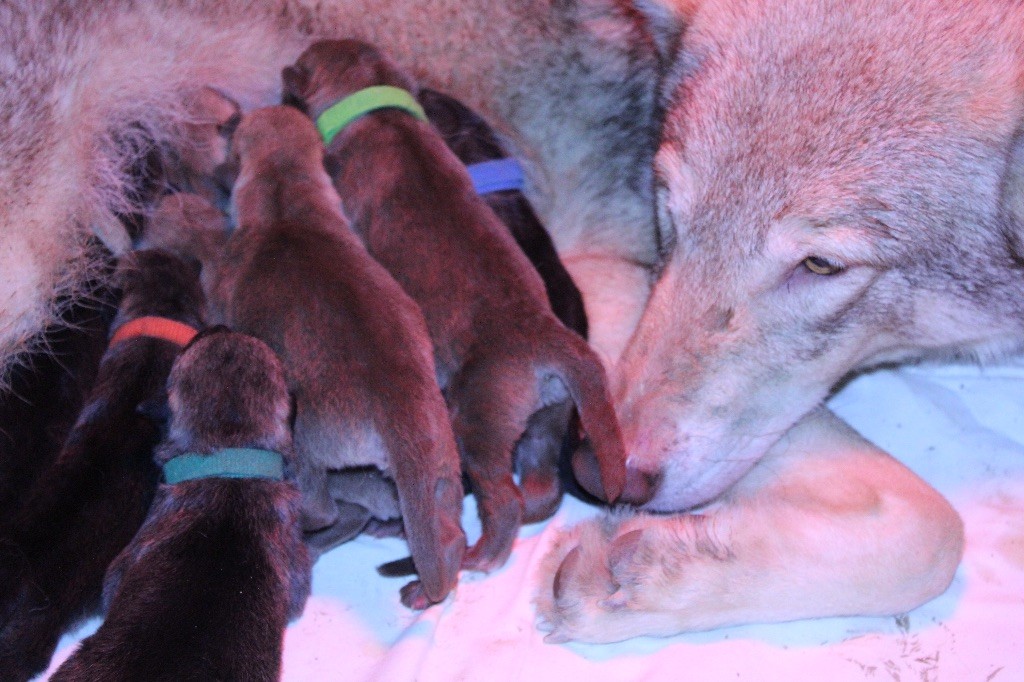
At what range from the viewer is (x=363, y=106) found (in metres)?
1.96

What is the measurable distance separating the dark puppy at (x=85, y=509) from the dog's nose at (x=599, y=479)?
0.78 metres

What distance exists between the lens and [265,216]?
179 cm

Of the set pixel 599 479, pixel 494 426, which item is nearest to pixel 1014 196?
pixel 599 479

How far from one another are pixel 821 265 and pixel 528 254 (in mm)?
672

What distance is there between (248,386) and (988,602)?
1465mm

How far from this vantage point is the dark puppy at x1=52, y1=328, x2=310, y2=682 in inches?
52.5

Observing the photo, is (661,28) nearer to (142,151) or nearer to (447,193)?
(447,193)

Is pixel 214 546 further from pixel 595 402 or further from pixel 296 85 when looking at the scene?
pixel 296 85

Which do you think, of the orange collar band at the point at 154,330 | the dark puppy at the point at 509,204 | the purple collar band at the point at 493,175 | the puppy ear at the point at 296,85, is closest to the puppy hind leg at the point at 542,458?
the dark puppy at the point at 509,204

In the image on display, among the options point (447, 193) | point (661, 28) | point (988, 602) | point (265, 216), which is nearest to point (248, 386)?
point (265, 216)

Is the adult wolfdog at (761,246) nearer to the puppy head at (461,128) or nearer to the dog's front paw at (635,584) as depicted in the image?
the dog's front paw at (635,584)

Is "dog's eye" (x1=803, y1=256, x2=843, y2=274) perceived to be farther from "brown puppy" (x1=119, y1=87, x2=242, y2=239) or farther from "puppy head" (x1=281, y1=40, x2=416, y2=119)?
"brown puppy" (x1=119, y1=87, x2=242, y2=239)

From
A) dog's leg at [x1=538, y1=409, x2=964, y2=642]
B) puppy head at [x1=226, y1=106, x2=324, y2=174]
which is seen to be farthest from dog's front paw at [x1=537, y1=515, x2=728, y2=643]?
puppy head at [x1=226, y1=106, x2=324, y2=174]

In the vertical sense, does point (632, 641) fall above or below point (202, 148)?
below
